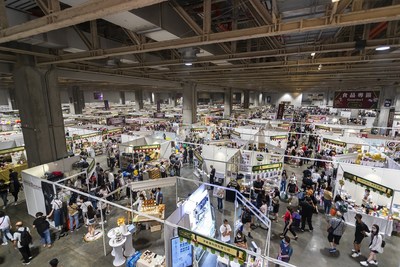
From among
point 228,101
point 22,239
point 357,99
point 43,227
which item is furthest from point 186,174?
point 228,101

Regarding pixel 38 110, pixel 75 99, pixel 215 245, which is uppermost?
pixel 75 99

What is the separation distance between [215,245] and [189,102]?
17196mm

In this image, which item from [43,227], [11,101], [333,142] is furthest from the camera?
[11,101]

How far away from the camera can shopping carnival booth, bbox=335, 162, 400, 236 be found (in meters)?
7.21

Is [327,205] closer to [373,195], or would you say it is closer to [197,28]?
[373,195]

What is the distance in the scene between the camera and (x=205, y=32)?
15.9ft

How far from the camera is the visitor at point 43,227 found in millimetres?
6153

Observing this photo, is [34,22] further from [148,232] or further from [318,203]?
[318,203]

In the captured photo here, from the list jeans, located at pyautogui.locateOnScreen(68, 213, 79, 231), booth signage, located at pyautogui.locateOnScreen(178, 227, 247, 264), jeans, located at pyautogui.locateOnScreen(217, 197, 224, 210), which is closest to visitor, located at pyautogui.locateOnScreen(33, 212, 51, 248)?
jeans, located at pyautogui.locateOnScreen(68, 213, 79, 231)

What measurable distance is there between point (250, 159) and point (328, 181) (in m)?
4.03

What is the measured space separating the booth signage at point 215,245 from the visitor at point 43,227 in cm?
475

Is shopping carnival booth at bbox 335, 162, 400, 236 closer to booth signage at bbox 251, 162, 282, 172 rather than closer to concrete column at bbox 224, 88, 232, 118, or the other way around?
booth signage at bbox 251, 162, 282, 172

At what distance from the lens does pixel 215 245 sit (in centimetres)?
391

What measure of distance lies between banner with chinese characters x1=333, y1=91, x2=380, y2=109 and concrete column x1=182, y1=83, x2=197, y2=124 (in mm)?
12146
